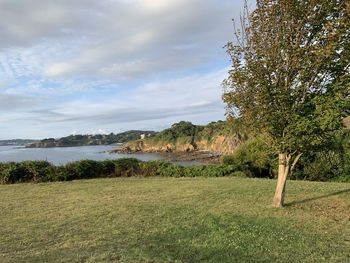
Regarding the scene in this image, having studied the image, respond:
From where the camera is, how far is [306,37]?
9.08 metres

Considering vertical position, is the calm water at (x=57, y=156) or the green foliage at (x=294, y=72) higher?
the green foliage at (x=294, y=72)

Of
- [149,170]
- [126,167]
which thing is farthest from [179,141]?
[149,170]

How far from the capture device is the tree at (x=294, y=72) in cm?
866

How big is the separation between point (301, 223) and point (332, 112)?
2.33 m

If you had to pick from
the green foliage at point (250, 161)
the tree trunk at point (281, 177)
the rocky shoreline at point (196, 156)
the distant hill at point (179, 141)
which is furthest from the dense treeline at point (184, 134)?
the tree trunk at point (281, 177)

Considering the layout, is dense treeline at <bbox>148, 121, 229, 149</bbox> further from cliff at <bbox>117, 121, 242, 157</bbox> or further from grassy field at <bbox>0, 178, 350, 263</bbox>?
grassy field at <bbox>0, 178, 350, 263</bbox>

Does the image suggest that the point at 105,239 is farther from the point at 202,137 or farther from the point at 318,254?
the point at 202,137

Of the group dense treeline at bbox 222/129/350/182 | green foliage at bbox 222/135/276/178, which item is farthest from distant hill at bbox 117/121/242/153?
dense treeline at bbox 222/129/350/182

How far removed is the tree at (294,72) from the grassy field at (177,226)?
179 centimetres

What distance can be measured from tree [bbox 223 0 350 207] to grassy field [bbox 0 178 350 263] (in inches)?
70.6

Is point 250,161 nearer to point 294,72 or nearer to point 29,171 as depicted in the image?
point 29,171

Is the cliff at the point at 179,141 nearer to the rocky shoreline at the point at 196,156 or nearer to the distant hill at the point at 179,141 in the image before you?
the distant hill at the point at 179,141

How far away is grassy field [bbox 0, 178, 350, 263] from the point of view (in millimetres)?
6105

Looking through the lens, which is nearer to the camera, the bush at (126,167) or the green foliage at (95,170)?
the green foliage at (95,170)
